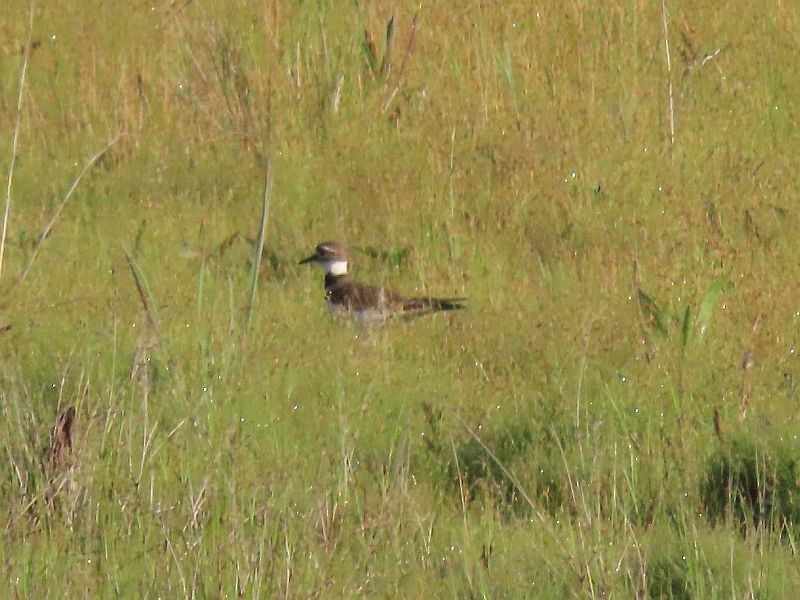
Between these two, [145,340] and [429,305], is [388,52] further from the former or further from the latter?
A: [145,340]

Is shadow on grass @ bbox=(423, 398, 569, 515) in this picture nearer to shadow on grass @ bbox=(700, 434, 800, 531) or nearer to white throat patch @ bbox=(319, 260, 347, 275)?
shadow on grass @ bbox=(700, 434, 800, 531)

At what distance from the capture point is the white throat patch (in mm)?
6343

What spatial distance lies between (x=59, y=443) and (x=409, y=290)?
2.38 m

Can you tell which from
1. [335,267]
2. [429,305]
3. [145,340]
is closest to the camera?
[145,340]

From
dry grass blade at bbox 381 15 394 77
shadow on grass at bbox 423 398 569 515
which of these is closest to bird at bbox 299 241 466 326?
shadow on grass at bbox 423 398 569 515

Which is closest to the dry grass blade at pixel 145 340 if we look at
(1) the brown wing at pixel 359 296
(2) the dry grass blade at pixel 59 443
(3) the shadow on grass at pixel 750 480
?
(2) the dry grass blade at pixel 59 443

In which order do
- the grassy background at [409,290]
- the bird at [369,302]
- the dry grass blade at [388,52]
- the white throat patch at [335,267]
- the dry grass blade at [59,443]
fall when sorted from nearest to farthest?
the grassy background at [409,290] → the dry grass blade at [59,443] → the bird at [369,302] → the white throat patch at [335,267] → the dry grass blade at [388,52]

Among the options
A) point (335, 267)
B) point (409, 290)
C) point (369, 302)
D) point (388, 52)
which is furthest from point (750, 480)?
point (388, 52)

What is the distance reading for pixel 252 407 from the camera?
16.9 feet

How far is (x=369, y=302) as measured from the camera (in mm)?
6141

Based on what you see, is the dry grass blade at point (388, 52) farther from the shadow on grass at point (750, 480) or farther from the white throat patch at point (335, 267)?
the shadow on grass at point (750, 480)

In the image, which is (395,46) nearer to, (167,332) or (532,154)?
(532,154)

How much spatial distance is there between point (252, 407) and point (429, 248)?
67.2 inches

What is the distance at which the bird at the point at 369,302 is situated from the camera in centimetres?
597
